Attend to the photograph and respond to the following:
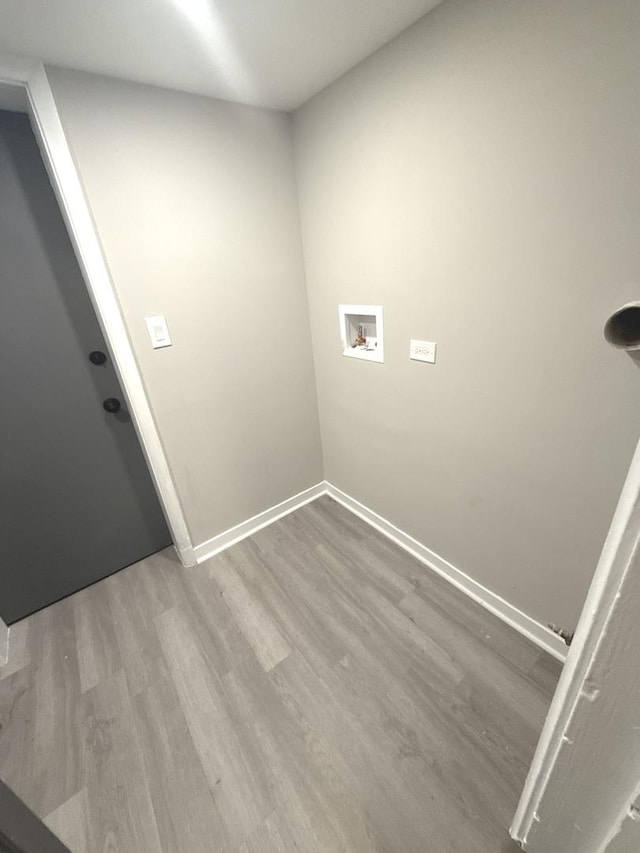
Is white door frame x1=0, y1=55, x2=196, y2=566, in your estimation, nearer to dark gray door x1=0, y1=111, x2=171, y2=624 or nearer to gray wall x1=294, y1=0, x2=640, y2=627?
dark gray door x1=0, y1=111, x2=171, y2=624

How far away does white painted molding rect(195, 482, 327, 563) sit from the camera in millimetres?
1863

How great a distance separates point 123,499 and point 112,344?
87cm

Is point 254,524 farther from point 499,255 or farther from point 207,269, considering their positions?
A: point 499,255

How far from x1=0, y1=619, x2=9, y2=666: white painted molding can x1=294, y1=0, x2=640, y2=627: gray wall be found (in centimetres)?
199

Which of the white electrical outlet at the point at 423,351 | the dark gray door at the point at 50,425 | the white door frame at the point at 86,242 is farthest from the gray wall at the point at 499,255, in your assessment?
the dark gray door at the point at 50,425

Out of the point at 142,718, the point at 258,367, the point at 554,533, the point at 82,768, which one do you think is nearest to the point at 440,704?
the point at 554,533

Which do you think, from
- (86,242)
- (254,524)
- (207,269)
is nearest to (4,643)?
(254,524)

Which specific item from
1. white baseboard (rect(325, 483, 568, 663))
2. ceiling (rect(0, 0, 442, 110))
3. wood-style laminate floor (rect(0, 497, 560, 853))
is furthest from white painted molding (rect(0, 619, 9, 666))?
ceiling (rect(0, 0, 442, 110))

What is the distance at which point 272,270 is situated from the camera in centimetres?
168

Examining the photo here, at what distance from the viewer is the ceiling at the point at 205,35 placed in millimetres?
871

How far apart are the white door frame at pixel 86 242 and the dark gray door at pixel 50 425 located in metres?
0.20

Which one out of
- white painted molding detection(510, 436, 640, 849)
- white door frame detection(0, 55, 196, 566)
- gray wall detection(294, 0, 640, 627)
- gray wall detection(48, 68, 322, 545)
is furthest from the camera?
gray wall detection(48, 68, 322, 545)

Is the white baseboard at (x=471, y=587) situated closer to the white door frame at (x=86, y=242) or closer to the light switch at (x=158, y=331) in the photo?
the white door frame at (x=86, y=242)

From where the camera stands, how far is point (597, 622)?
44cm
